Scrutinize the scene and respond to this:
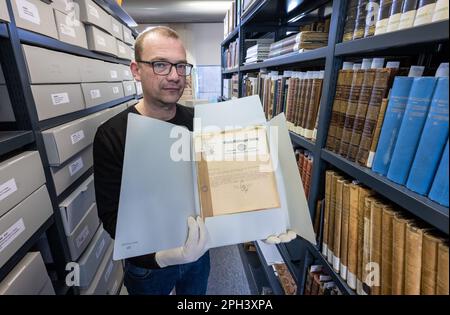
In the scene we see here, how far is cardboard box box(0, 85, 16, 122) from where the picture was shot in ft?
2.60

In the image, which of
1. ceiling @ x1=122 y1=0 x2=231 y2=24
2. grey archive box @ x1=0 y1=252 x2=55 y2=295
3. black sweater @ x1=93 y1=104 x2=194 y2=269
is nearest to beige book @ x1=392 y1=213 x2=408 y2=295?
black sweater @ x1=93 y1=104 x2=194 y2=269

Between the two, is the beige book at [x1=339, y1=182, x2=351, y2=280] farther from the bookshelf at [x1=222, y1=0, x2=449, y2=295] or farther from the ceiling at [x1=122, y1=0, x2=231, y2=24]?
the ceiling at [x1=122, y1=0, x2=231, y2=24]

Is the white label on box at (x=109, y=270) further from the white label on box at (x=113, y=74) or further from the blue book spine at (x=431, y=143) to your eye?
the blue book spine at (x=431, y=143)

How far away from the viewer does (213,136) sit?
23.4 inches

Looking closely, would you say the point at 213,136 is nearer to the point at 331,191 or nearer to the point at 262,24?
the point at 331,191

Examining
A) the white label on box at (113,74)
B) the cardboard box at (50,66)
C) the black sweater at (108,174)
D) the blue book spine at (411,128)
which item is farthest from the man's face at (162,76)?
the white label on box at (113,74)

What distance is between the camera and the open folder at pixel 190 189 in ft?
1.79

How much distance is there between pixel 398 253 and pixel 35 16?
1.40 m

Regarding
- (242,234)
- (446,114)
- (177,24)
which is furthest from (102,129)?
(177,24)

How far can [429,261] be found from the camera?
1.48 ft

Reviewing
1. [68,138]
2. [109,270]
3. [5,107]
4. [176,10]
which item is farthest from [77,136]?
[176,10]

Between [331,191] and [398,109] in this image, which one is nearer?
[398,109]

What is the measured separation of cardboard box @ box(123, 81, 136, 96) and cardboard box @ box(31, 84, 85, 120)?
34.6 inches
